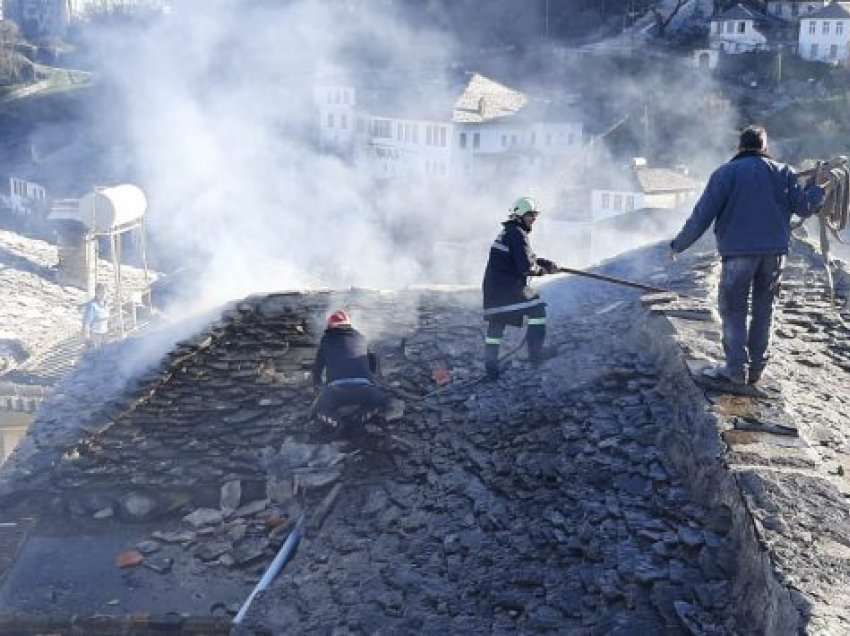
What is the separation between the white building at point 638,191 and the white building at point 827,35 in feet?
60.0

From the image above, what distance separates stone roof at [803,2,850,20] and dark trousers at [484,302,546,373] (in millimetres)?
47967

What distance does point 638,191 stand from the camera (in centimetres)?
3325

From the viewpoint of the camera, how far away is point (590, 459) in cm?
574

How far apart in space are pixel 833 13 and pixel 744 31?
4.74 meters

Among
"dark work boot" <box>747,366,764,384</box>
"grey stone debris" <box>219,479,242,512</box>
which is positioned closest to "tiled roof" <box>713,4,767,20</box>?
"dark work boot" <box>747,366,764,384</box>

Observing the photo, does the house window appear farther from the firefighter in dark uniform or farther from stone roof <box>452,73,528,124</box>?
the firefighter in dark uniform

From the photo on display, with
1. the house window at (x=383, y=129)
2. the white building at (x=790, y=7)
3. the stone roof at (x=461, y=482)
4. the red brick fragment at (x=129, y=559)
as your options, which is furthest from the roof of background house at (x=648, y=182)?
the red brick fragment at (x=129, y=559)

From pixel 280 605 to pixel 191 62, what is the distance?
6375cm

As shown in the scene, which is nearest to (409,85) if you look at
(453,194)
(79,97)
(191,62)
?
(453,194)

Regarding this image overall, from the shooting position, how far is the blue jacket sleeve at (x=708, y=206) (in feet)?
18.5

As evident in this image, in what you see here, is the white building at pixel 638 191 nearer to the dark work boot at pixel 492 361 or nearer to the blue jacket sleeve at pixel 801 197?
the dark work boot at pixel 492 361

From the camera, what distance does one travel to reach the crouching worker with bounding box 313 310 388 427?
6.90 metres

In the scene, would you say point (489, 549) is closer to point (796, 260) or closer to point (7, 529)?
point (7, 529)

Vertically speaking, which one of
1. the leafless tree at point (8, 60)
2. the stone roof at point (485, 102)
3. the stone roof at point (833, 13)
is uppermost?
the stone roof at point (833, 13)
